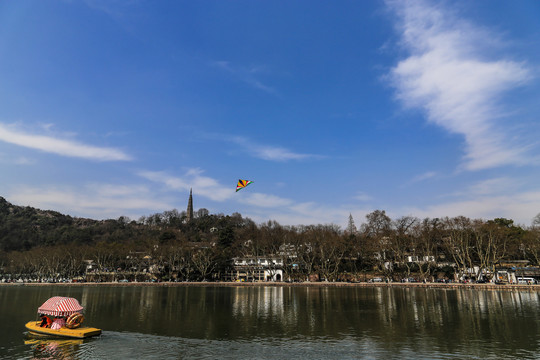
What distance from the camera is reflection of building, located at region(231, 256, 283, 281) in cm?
10644

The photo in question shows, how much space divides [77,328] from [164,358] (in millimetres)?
9062

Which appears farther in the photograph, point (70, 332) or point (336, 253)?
point (336, 253)

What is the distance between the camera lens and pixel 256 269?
358ft

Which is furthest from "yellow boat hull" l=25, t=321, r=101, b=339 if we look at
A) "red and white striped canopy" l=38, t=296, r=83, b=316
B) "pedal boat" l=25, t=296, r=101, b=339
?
"red and white striped canopy" l=38, t=296, r=83, b=316

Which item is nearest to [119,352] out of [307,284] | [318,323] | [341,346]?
[341,346]

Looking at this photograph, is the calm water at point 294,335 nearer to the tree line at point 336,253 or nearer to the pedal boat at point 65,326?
the pedal boat at point 65,326

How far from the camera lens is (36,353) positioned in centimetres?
1930

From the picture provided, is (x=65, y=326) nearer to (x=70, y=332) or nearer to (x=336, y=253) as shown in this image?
(x=70, y=332)

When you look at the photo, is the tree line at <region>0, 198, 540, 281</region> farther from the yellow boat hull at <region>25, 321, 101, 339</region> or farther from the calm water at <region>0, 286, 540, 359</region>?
the yellow boat hull at <region>25, 321, 101, 339</region>

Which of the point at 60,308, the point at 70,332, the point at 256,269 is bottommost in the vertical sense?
the point at 70,332

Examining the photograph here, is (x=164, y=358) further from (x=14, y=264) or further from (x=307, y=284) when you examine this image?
(x=14, y=264)

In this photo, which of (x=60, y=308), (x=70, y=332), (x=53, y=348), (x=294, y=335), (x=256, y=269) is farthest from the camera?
(x=256, y=269)

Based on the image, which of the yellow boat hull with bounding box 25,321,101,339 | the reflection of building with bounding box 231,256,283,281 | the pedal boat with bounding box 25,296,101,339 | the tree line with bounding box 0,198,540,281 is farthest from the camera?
the reflection of building with bounding box 231,256,283,281

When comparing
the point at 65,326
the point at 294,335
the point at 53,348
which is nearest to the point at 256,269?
the point at 294,335
